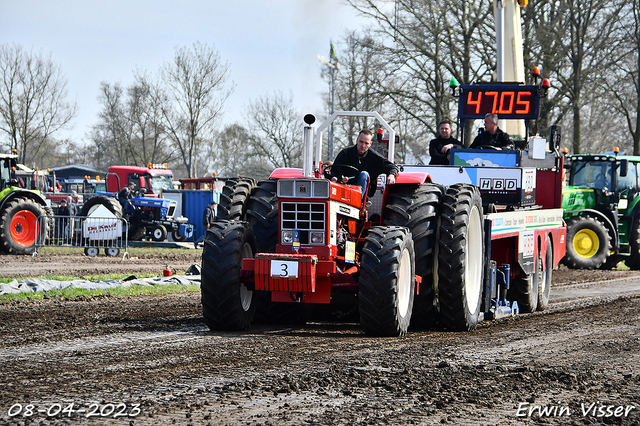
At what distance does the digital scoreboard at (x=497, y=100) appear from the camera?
13.1 meters

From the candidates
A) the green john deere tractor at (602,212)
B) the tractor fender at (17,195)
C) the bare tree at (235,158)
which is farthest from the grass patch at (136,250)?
the bare tree at (235,158)

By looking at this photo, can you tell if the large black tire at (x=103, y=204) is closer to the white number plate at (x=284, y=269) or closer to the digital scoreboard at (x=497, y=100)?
the digital scoreboard at (x=497, y=100)

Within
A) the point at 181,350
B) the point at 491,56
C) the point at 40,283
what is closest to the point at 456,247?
the point at 181,350

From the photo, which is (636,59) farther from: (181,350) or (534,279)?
(181,350)

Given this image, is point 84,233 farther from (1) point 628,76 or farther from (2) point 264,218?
(1) point 628,76

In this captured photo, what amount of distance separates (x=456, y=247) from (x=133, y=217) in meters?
19.2

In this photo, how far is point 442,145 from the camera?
12.2 m

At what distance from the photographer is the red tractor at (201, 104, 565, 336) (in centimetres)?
745

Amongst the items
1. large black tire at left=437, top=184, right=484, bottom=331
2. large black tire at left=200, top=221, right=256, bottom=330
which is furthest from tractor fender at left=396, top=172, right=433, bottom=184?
large black tire at left=200, top=221, right=256, bottom=330

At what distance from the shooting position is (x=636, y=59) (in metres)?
34.0

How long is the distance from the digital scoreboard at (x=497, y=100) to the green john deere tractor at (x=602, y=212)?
22.8 ft

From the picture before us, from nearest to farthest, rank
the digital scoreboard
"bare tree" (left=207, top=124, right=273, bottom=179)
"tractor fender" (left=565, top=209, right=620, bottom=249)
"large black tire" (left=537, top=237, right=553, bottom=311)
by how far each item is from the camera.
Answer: "large black tire" (left=537, top=237, right=553, bottom=311) → the digital scoreboard → "tractor fender" (left=565, top=209, right=620, bottom=249) → "bare tree" (left=207, top=124, right=273, bottom=179)

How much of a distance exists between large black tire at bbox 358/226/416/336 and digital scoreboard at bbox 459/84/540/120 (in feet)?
20.0

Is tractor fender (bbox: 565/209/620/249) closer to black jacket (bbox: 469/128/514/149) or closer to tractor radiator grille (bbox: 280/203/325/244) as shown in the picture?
black jacket (bbox: 469/128/514/149)
